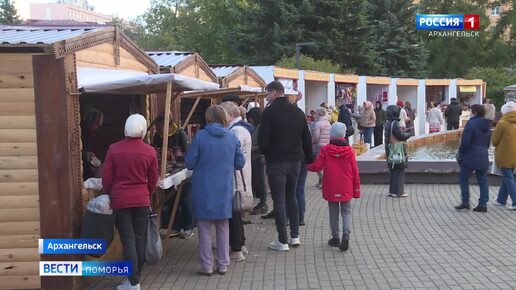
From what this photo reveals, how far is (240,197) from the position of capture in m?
5.93

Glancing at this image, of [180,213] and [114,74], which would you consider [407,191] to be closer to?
[180,213]

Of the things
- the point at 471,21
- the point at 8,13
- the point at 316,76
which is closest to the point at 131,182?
the point at 316,76

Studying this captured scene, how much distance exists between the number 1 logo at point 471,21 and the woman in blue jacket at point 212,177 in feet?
177

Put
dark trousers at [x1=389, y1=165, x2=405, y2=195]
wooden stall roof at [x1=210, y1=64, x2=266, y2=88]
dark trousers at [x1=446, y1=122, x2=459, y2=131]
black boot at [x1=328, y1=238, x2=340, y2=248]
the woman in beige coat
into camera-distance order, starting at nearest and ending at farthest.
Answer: the woman in beige coat, black boot at [x1=328, y1=238, x2=340, y2=248], dark trousers at [x1=389, y1=165, x2=405, y2=195], wooden stall roof at [x1=210, y1=64, x2=266, y2=88], dark trousers at [x1=446, y1=122, x2=459, y2=131]

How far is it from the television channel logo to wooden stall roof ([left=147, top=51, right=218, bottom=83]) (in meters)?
37.6

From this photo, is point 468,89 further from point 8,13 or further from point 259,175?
point 8,13

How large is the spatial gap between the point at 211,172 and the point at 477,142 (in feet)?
15.5

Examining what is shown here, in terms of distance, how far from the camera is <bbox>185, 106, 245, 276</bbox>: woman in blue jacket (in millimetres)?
5609

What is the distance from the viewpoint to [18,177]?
17.0ft

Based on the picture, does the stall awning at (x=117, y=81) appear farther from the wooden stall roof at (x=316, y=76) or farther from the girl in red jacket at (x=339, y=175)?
the wooden stall roof at (x=316, y=76)

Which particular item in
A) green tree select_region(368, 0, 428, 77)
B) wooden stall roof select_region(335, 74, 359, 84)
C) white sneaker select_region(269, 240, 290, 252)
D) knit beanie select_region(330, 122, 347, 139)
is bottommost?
white sneaker select_region(269, 240, 290, 252)

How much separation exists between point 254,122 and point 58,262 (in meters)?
3.92

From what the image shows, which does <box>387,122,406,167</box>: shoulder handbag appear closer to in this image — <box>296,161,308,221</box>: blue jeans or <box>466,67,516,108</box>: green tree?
<box>296,161,308,221</box>: blue jeans

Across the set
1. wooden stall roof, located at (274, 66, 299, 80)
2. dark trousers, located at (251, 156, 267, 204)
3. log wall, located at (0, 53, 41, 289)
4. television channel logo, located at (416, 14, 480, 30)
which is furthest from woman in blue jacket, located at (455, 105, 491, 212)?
television channel logo, located at (416, 14, 480, 30)
